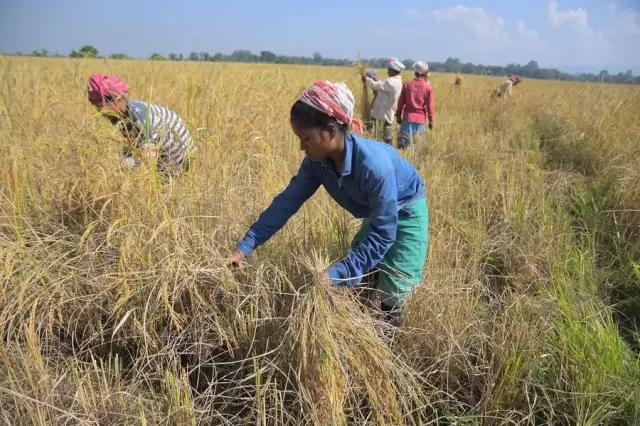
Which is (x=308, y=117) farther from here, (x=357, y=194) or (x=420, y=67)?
(x=420, y=67)

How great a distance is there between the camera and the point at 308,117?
135 centimetres

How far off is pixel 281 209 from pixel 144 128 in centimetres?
88

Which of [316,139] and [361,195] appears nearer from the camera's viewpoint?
[316,139]

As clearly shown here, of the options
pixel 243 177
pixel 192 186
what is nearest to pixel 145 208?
pixel 192 186

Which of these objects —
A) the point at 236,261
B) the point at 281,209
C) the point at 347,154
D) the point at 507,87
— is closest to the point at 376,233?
the point at 347,154

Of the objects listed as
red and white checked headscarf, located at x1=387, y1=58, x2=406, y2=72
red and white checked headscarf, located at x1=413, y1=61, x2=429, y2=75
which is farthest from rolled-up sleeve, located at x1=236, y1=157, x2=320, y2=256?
red and white checked headscarf, located at x1=387, y1=58, x2=406, y2=72

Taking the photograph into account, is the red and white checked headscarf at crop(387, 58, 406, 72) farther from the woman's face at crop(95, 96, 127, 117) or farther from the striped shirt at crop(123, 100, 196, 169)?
the woman's face at crop(95, 96, 127, 117)

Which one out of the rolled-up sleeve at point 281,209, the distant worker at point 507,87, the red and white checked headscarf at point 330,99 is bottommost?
the rolled-up sleeve at point 281,209

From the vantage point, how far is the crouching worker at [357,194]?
1367mm

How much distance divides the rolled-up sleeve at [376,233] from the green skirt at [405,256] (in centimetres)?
27

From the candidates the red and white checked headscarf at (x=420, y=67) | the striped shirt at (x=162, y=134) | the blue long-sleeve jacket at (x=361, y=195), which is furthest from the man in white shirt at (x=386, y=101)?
the blue long-sleeve jacket at (x=361, y=195)

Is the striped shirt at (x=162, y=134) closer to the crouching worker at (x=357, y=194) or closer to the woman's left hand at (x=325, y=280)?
the crouching worker at (x=357, y=194)

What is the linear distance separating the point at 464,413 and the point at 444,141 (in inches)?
152

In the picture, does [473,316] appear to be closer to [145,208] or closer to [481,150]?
[145,208]
